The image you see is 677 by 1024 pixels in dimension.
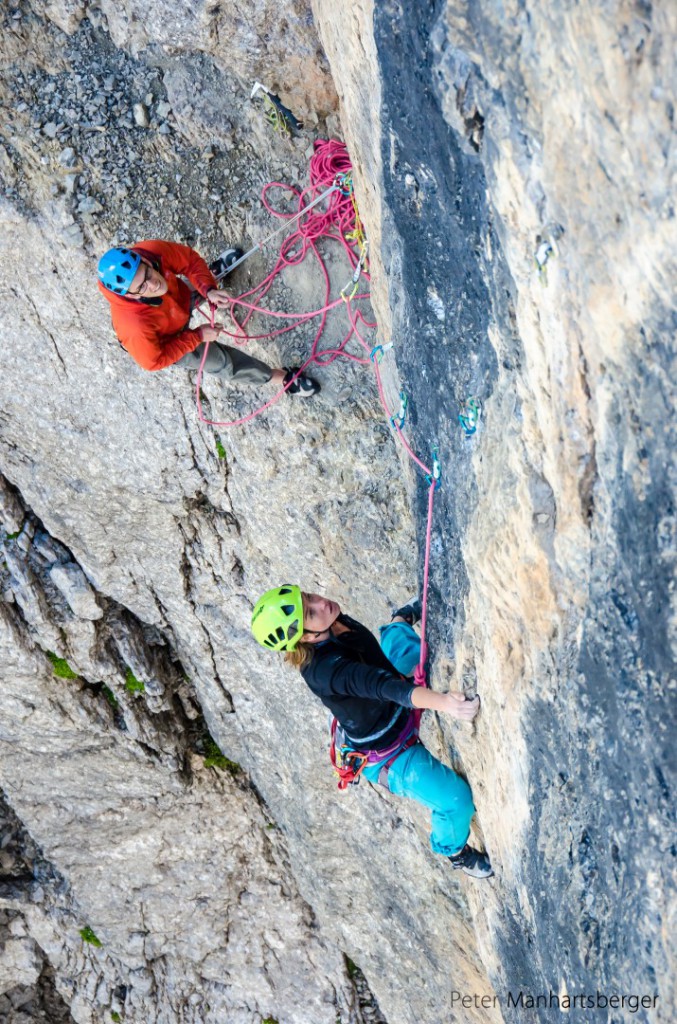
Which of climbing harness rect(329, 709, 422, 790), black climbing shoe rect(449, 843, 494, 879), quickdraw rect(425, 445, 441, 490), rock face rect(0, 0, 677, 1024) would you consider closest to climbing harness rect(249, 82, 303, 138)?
rock face rect(0, 0, 677, 1024)

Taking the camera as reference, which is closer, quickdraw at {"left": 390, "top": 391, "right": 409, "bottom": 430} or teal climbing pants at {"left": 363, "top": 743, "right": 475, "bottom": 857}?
quickdraw at {"left": 390, "top": 391, "right": 409, "bottom": 430}

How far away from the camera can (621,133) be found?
224cm

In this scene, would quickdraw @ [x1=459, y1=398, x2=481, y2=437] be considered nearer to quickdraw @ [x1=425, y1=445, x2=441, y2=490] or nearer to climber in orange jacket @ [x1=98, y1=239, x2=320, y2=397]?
quickdraw @ [x1=425, y1=445, x2=441, y2=490]

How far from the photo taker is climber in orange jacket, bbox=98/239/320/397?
534cm

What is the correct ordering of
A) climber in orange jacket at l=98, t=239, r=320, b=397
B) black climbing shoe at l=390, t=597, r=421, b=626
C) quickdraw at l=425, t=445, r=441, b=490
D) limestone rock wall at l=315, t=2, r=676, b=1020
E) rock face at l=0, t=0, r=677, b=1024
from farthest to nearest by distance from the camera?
black climbing shoe at l=390, t=597, r=421, b=626, climber in orange jacket at l=98, t=239, r=320, b=397, quickdraw at l=425, t=445, r=441, b=490, rock face at l=0, t=0, r=677, b=1024, limestone rock wall at l=315, t=2, r=676, b=1020

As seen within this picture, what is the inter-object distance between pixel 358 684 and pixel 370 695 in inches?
3.7

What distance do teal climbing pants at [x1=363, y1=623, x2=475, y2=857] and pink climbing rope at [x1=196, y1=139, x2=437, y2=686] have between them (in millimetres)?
1742

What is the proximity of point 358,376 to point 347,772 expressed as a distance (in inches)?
112

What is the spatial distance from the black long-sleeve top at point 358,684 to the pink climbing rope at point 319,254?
1673 millimetres

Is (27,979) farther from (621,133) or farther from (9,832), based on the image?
(621,133)

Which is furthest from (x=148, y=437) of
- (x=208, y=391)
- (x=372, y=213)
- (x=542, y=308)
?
(x=542, y=308)

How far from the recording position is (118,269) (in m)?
5.24

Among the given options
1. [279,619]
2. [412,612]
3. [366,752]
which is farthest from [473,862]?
[279,619]

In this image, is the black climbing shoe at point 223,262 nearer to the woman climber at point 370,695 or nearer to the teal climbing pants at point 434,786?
the woman climber at point 370,695
